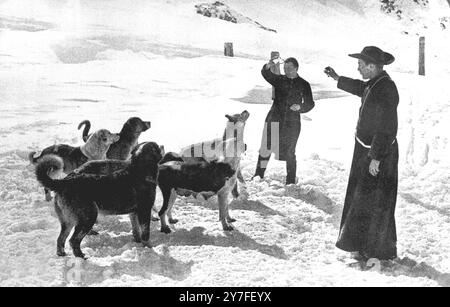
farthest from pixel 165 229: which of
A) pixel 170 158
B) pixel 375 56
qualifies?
pixel 375 56

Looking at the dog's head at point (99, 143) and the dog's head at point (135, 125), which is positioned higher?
the dog's head at point (135, 125)

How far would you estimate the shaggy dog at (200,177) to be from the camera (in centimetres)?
640

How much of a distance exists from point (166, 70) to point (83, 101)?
6.77 ft

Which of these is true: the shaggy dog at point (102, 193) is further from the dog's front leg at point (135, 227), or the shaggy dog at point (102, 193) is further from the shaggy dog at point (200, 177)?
the shaggy dog at point (200, 177)

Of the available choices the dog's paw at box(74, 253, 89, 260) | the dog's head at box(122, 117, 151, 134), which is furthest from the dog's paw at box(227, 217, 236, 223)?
the dog's paw at box(74, 253, 89, 260)

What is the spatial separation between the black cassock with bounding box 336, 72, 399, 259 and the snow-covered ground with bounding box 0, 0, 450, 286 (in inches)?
11.0

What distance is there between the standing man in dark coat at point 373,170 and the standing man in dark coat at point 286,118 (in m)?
1.65

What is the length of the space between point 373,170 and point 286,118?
2.38 metres

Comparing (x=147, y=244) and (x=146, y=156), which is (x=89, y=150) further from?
(x=147, y=244)

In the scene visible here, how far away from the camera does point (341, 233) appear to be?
6039mm

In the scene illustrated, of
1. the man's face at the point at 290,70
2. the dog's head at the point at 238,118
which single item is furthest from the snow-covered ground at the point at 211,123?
the man's face at the point at 290,70

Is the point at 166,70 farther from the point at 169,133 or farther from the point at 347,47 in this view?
the point at 347,47

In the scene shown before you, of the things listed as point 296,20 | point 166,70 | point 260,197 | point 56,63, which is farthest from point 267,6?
point 260,197

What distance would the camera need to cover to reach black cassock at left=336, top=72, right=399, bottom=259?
5.68 metres
